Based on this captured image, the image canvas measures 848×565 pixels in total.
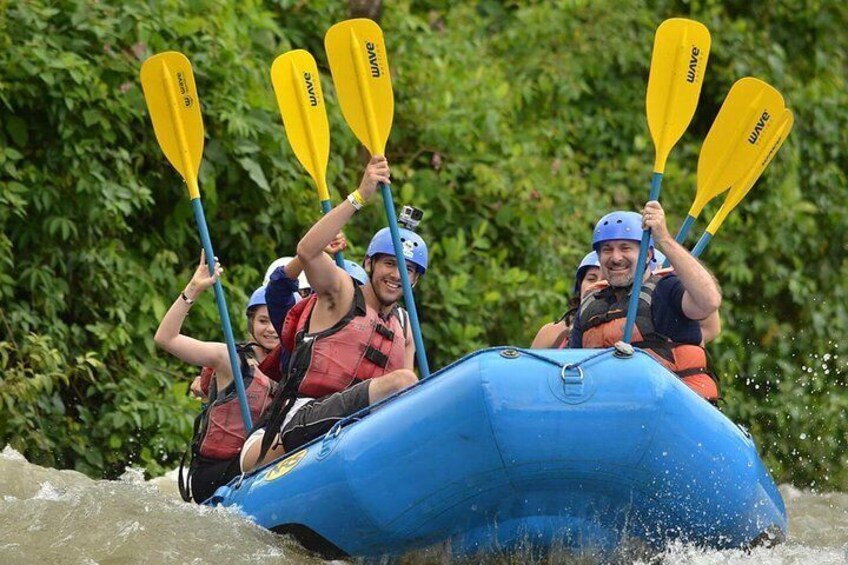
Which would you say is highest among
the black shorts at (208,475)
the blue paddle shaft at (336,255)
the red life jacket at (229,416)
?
the blue paddle shaft at (336,255)

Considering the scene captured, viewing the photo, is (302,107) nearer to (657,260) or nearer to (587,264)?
(587,264)

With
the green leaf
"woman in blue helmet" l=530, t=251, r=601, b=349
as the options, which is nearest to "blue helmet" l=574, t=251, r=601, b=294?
"woman in blue helmet" l=530, t=251, r=601, b=349

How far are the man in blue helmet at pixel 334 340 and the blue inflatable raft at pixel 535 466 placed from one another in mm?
475

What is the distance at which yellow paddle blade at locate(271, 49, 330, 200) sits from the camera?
7.78m

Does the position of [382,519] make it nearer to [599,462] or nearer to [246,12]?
[599,462]

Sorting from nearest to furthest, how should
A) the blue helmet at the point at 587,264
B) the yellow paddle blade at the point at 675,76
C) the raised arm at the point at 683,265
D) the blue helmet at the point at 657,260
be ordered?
the raised arm at the point at 683,265
the yellow paddle blade at the point at 675,76
the blue helmet at the point at 657,260
the blue helmet at the point at 587,264

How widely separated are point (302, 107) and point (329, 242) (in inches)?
58.7

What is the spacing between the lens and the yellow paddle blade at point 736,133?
7324mm

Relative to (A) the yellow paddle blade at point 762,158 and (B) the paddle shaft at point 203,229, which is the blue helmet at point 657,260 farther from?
(B) the paddle shaft at point 203,229

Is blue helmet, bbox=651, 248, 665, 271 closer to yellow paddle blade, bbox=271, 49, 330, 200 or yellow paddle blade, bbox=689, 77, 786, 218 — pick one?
yellow paddle blade, bbox=689, 77, 786, 218

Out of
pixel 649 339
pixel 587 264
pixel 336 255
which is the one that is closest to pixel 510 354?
pixel 649 339

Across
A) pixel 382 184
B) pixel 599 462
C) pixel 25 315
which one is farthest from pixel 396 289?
pixel 25 315

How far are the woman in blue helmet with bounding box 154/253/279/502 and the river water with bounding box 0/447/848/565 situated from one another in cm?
52

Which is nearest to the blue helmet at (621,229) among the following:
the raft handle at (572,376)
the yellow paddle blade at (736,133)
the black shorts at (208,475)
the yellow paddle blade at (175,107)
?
the yellow paddle blade at (736,133)
